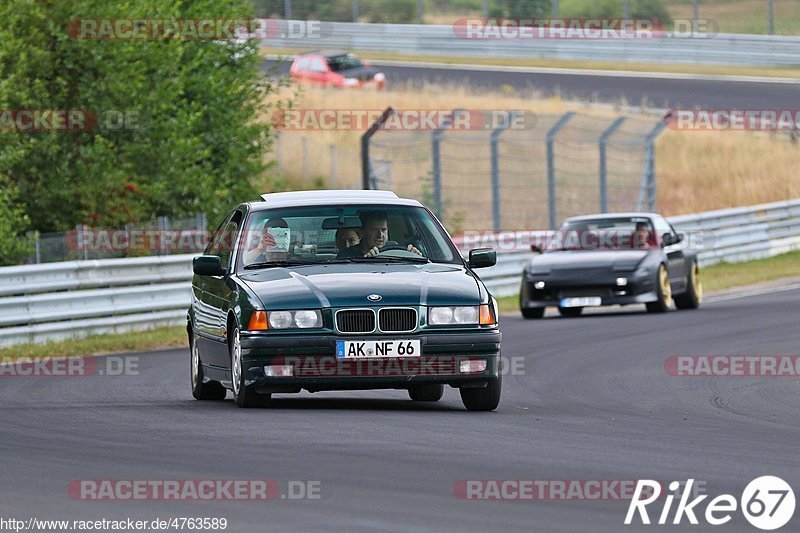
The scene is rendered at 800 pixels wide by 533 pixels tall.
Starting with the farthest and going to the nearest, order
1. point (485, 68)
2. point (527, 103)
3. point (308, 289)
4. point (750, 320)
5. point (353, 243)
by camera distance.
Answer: point (485, 68) → point (527, 103) → point (750, 320) → point (353, 243) → point (308, 289)

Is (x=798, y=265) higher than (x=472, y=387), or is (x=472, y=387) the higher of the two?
(x=472, y=387)

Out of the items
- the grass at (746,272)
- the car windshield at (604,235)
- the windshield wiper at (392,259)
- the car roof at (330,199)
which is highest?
the car roof at (330,199)

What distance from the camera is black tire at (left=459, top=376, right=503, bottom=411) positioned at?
1094 cm

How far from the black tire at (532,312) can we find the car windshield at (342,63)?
97.9 ft

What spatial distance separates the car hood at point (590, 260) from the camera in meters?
21.9

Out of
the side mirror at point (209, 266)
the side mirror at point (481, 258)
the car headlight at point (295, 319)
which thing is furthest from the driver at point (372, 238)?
the car headlight at point (295, 319)

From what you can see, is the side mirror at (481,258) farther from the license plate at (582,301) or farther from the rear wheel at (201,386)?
the license plate at (582,301)

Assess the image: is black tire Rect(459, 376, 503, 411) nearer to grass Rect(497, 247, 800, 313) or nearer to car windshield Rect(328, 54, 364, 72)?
grass Rect(497, 247, 800, 313)

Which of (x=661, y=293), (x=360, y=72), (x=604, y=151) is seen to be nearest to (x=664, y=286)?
(x=661, y=293)

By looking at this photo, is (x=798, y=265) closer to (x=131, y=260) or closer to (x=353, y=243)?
(x=131, y=260)

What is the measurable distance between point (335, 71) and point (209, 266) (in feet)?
132

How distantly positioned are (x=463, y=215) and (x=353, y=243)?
19948mm

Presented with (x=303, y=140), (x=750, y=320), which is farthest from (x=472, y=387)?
(x=303, y=140)

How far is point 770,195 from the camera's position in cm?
4066
